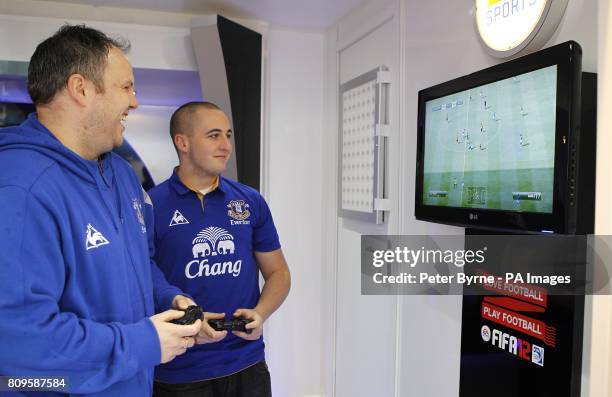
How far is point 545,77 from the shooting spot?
4.10 feet

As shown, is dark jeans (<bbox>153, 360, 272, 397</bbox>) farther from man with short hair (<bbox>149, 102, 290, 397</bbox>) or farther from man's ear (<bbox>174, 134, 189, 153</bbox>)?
man's ear (<bbox>174, 134, 189, 153</bbox>)

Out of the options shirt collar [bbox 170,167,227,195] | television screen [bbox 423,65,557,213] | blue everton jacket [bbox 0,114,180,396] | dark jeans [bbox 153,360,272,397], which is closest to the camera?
blue everton jacket [bbox 0,114,180,396]

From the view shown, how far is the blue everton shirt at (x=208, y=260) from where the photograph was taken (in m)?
1.86

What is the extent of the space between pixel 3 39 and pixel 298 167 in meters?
1.95

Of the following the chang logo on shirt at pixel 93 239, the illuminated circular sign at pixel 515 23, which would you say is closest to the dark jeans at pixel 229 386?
the chang logo on shirt at pixel 93 239

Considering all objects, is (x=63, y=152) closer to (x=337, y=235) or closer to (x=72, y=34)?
(x=72, y=34)

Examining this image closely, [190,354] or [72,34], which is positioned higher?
[72,34]

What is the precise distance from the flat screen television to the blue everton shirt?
75 cm

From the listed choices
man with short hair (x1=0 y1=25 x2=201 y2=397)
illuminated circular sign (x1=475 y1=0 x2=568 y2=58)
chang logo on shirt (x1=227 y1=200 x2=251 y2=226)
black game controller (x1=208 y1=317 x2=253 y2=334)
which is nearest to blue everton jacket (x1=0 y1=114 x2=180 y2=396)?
man with short hair (x1=0 y1=25 x2=201 y2=397)

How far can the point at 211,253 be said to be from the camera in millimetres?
1920

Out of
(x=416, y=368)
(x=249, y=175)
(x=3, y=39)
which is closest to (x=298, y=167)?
(x=249, y=175)

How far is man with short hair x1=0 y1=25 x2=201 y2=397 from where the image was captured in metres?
1.00

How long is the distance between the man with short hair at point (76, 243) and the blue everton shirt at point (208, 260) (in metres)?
0.52

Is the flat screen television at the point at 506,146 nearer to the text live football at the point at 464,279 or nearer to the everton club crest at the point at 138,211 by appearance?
→ the text live football at the point at 464,279
